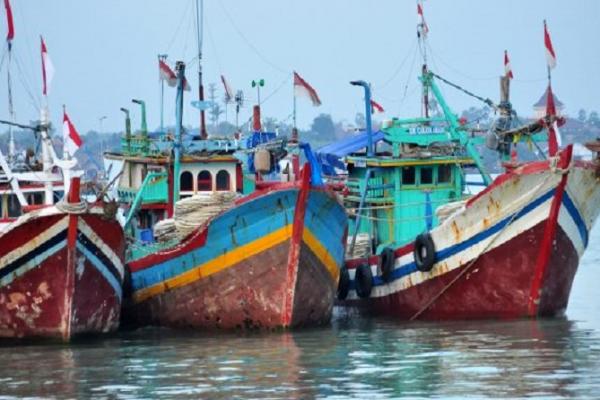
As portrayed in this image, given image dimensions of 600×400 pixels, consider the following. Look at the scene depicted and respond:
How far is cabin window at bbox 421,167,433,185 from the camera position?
3469 cm

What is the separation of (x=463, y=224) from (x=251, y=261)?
414cm

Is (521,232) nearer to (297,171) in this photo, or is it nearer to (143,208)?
(297,171)

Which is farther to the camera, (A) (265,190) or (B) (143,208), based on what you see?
(B) (143,208)

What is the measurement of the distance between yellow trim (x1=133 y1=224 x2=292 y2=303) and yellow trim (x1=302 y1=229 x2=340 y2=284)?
0.39 meters

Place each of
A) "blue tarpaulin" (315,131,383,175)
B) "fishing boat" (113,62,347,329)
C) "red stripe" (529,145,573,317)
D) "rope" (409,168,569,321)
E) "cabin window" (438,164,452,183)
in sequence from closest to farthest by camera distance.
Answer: "fishing boat" (113,62,347,329), "red stripe" (529,145,573,317), "rope" (409,168,569,321), "cabin window" (438,164,452,183), "blue tarpaulin" (315,131,383,175)

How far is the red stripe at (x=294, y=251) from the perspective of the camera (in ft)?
94.9

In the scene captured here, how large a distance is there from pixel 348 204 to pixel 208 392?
1555cm

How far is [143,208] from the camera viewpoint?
34.5 metres

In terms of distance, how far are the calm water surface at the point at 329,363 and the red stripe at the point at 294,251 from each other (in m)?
0.53

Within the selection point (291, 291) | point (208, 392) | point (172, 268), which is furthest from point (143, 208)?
point (208, 392)

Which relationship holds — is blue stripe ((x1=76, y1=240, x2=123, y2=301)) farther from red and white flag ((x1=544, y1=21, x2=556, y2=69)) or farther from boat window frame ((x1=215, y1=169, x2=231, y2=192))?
red and white flag ((x1=544, y1=21, x2=556, y2=69))

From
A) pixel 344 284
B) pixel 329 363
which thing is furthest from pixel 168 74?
pixel 329 363

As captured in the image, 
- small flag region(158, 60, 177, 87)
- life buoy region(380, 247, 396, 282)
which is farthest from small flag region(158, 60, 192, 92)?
life buoy region(380, 247, 396, 282)

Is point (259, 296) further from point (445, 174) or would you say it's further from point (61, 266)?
point (445, 174)
